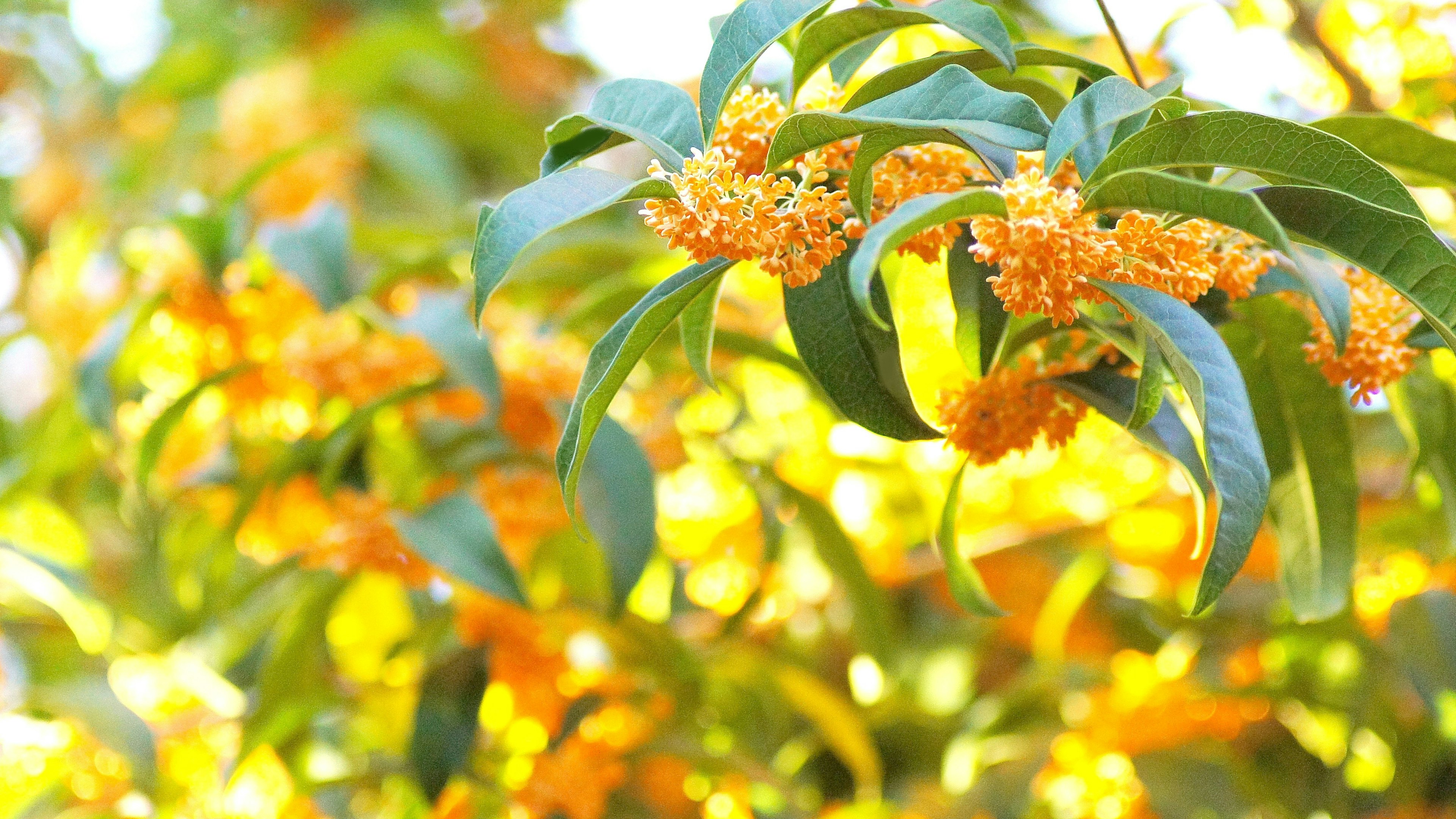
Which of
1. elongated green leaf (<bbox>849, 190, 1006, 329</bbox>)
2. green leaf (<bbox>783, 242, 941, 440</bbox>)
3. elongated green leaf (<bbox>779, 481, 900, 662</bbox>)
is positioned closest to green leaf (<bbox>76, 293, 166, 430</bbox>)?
elongated green leaf (<bbox>779, 481, 900, 662</bbox>)

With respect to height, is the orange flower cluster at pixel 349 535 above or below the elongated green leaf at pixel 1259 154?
below

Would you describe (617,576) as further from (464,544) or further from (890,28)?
(890,28)

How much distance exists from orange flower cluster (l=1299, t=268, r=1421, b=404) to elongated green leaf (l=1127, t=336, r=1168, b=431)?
0.41ft

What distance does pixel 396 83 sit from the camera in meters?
2.19

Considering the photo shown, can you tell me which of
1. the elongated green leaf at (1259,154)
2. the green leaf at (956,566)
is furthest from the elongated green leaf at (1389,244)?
the green leaf at (956,566)

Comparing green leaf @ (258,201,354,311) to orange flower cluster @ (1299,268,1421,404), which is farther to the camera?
green leaf @ (258,201,354,311)

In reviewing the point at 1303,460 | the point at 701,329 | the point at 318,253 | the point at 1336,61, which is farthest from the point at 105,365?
the point at 1336,61

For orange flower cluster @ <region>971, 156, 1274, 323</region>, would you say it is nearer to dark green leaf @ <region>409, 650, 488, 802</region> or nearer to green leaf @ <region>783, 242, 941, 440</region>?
green leaf @ <region>783, 242, 941, 440</region>

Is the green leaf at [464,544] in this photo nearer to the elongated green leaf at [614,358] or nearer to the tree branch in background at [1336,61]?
the elongated green leaf at [614,358]

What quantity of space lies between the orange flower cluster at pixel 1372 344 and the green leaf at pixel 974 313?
0.18 meters

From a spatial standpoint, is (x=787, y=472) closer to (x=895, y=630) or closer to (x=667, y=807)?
(x=895, y=630)

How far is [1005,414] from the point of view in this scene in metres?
0.61

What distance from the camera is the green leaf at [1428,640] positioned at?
A: 91 cm

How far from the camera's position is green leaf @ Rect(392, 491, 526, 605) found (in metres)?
0.84
